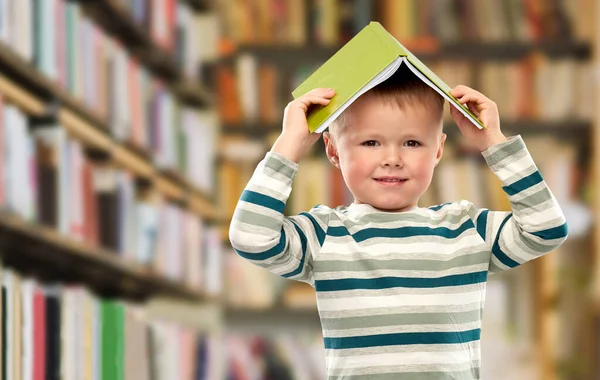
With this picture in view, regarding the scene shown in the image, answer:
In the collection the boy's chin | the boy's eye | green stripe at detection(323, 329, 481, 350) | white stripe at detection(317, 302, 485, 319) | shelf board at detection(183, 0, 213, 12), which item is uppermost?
shelf board at detection(183, 0, 213, 12)

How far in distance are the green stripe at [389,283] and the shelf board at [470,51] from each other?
289cm

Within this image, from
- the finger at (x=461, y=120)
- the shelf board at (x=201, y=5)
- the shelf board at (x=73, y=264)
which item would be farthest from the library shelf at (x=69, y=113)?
the finger at (x=461, y=120)

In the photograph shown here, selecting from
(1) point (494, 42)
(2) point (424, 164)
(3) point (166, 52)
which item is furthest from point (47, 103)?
(1) point (494, 42)

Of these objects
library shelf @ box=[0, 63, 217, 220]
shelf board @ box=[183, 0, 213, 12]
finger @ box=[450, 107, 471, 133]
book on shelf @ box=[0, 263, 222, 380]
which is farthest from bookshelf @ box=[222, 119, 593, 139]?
finger @ box=[450, 107, 471, 133]

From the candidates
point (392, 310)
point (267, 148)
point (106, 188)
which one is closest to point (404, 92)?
point (392, 310)

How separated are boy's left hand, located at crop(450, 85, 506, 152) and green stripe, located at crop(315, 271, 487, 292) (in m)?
0.18

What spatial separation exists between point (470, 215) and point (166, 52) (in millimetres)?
2430

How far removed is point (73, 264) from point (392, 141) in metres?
1.92

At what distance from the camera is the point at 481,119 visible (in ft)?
4.15

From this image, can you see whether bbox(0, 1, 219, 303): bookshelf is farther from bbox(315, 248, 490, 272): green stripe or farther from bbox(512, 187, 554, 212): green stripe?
bbox(512, 187, 554, 212): green stripe

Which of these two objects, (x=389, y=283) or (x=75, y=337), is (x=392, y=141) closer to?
(x=389, y=283)

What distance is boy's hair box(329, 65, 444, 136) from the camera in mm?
1234

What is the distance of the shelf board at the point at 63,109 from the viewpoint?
86.7 inches

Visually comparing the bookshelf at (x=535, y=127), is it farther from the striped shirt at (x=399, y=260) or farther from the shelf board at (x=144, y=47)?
the striped shirt at (x=399, y=260)
